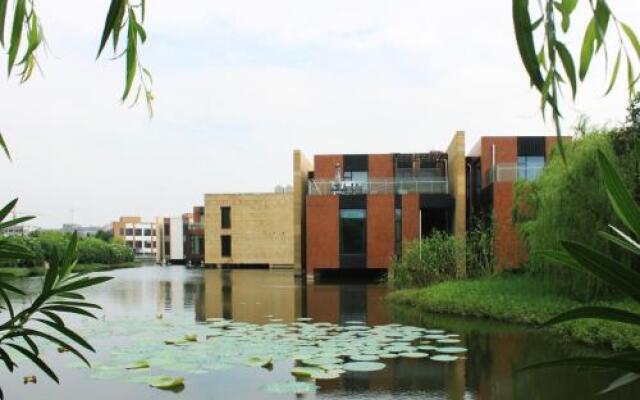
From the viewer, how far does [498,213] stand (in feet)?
70.7

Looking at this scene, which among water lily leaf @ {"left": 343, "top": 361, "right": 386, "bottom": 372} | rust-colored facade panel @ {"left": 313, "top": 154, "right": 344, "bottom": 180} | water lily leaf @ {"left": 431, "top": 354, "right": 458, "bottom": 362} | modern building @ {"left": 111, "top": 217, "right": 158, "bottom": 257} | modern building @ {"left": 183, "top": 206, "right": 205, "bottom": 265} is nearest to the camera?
water lily leaf @ {"left": 343, "top": 361, "right": 386, "bottom": 372}

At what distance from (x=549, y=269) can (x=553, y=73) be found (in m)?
12.6

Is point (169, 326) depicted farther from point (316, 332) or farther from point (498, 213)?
point (498, 213)

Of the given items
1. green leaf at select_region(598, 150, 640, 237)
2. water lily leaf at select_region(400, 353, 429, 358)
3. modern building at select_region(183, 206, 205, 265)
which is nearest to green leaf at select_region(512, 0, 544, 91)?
green leaf at select_region(598, 150, 640, 237)

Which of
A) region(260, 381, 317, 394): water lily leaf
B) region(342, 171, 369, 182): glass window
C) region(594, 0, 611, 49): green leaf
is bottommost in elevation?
region(260, 381, 317, 394): water lily leaf

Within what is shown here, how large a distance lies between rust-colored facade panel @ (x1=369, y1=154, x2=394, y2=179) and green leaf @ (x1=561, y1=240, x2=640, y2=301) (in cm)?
2775

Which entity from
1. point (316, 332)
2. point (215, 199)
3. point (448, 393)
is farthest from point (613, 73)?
point (215, 199)

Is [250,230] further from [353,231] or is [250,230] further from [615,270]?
[615,270]

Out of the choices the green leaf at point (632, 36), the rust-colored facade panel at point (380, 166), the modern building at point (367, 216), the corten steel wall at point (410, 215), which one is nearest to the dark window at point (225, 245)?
the rust-colored facade panel at point (380, 166)

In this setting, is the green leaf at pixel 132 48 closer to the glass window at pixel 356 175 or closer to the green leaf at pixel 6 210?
the green leaf at pixel 6 210

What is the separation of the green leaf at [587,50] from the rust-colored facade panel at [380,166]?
27.7m

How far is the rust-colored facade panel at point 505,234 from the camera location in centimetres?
1772

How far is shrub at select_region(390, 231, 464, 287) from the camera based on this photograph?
53.8 ft

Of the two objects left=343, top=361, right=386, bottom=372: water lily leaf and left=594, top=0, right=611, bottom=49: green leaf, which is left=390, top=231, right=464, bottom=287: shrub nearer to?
left=343, top=361, right=386, bottom=372: water lily leaf
